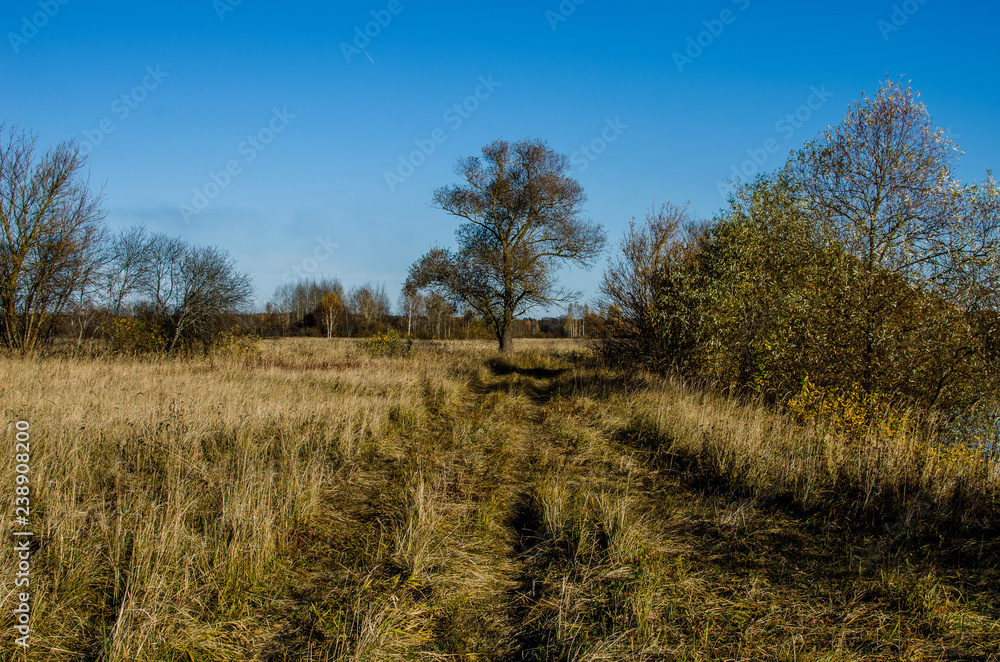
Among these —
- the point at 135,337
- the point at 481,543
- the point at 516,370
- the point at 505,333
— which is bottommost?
the point at 481,543

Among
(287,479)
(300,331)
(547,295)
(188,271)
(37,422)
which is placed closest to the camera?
(287,479)

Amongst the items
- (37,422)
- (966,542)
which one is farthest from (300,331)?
(966,542)

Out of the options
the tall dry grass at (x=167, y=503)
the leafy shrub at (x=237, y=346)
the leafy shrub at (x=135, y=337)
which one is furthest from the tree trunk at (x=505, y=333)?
the tall dry grass at (x=167, y=503)

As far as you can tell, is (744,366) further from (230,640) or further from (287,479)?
(230,640)

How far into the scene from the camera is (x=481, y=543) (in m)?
3.76

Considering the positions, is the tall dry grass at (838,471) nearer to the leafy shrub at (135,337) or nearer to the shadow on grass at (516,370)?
the shadow on grass at (516,370)

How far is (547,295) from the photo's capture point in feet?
73.9

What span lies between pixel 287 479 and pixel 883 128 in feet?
43.7

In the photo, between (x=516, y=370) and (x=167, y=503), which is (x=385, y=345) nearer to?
(x=516, y=370)

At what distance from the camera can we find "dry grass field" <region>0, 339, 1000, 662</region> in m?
2.51

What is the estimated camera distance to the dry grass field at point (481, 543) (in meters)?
2.51

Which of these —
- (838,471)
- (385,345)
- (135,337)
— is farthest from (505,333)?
(838,471)

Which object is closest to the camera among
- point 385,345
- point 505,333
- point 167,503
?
point 167,503

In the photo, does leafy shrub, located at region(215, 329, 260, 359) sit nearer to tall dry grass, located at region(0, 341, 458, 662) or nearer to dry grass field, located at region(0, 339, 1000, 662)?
tall dry grass, located at region(0, 341, 458, 662)
